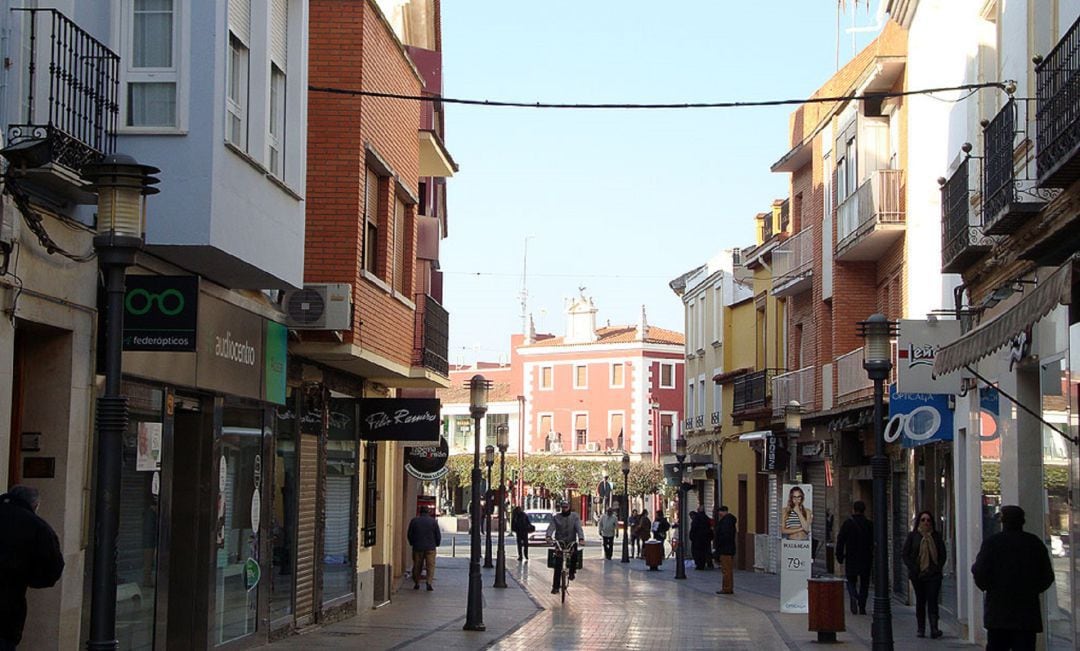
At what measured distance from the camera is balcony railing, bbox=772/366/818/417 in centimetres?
3616

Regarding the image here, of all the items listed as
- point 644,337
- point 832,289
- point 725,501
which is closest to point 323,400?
point 832,289

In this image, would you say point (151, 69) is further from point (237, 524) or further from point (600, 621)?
point (600, 621)

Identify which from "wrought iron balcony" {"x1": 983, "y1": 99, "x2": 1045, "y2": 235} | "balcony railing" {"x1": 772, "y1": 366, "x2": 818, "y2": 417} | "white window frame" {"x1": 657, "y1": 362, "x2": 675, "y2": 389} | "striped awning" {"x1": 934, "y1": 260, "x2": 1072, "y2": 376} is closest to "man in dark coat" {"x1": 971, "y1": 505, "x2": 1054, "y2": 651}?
"striped awning" {"x1": 934, "y1": 260, "x2": 1072, "y2": 376}

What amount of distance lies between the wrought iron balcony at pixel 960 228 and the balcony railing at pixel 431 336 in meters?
8.26

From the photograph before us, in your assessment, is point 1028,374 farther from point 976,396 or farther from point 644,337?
point 644,337

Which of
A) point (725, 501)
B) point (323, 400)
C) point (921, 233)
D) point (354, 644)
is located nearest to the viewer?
point (354, 644)

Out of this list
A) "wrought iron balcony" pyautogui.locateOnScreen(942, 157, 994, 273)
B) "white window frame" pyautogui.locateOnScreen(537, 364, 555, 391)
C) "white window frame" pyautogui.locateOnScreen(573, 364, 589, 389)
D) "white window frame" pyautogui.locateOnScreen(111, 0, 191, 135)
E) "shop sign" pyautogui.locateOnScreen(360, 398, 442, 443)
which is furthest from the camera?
"white window frame" pyautogui.locateOnScreen(537, 364, 555, 391)

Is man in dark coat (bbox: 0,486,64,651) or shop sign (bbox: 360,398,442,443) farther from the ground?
shop sign (bbox: 360,398,442,443)

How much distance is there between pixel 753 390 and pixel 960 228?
23899mm

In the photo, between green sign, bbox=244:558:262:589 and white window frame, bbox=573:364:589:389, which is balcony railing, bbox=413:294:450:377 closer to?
green sign, bbox=244:558:262:589

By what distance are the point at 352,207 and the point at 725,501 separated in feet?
108

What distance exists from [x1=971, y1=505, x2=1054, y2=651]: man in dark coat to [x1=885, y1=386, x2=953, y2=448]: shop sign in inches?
337

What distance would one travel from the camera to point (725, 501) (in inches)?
1976

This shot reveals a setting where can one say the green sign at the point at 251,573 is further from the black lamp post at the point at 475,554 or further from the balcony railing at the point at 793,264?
the balcony railing at the point at 793,264
